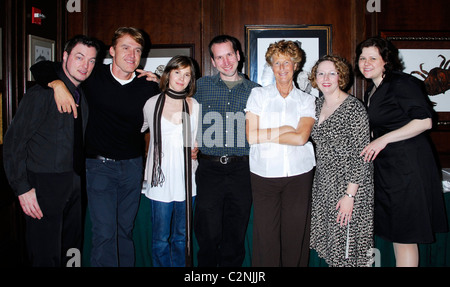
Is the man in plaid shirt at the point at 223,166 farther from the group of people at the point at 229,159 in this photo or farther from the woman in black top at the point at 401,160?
the woman in black top at the point at 401,160

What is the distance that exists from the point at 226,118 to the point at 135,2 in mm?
1895

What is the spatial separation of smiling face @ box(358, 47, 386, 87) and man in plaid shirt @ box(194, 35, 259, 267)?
0.74 metres

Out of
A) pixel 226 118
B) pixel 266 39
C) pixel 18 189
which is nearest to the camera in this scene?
pixel 18 189

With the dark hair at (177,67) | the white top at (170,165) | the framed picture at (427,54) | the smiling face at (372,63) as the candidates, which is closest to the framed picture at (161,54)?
the dark hair at (177,67)

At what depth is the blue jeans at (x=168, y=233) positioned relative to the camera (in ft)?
6.44

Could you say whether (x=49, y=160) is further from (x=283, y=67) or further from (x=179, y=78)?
(x=283, y=67)

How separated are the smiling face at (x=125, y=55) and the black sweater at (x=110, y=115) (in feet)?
0.26

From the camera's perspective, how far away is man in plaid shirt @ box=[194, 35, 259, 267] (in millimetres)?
1992

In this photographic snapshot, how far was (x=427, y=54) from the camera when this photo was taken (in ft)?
10.3

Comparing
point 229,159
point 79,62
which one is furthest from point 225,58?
point 79,62

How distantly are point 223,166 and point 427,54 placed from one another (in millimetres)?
2572

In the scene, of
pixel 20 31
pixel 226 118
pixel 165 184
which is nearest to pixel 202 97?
pixel 226 118

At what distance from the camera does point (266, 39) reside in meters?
3.13

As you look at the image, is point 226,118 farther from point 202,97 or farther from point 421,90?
point 421,90
